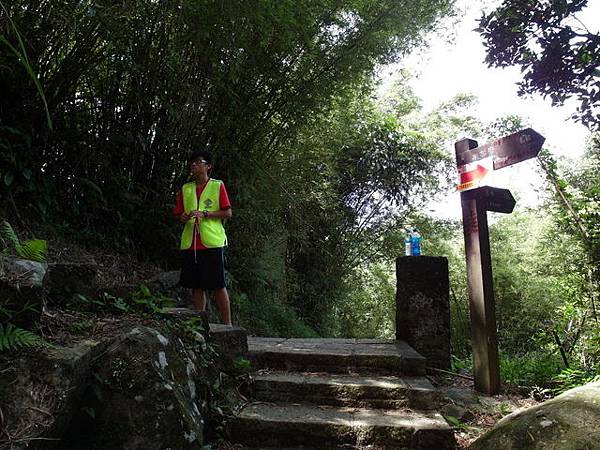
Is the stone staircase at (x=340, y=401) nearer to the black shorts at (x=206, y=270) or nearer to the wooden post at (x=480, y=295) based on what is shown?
the wooden post at (x=480, y=295)

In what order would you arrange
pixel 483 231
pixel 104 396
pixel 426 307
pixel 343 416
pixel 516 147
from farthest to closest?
pixel 426 307 < pixel 483 231 < pixel 516 147 < pixel 343 416 < pixel 104 396

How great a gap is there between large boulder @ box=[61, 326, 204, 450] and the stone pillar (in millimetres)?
2310

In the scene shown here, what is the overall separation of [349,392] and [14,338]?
2.02 metres

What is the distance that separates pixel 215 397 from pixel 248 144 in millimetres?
2849

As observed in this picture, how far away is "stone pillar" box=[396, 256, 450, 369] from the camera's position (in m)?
3.86

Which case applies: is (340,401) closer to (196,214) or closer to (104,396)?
(104,396)

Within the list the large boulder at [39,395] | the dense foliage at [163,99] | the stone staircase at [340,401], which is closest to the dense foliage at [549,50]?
the dense foliage at [163,99]

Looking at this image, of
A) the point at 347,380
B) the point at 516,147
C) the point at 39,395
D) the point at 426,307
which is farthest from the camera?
the point at 426,307

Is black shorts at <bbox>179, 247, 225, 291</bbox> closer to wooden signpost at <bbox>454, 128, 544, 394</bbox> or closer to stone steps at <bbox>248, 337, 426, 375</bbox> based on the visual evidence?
stone steps at <bbox>248, 337, 426, 375</bbox>

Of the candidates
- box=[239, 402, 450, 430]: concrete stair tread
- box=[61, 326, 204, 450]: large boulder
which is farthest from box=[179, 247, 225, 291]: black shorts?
box=[61, 326, 204, 450]: large boulder

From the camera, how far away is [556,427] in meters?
2.01

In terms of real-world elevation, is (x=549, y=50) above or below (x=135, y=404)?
above

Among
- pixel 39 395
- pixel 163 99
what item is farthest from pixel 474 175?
pixel 39 395

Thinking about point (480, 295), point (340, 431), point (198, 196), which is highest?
point (198, 196)
